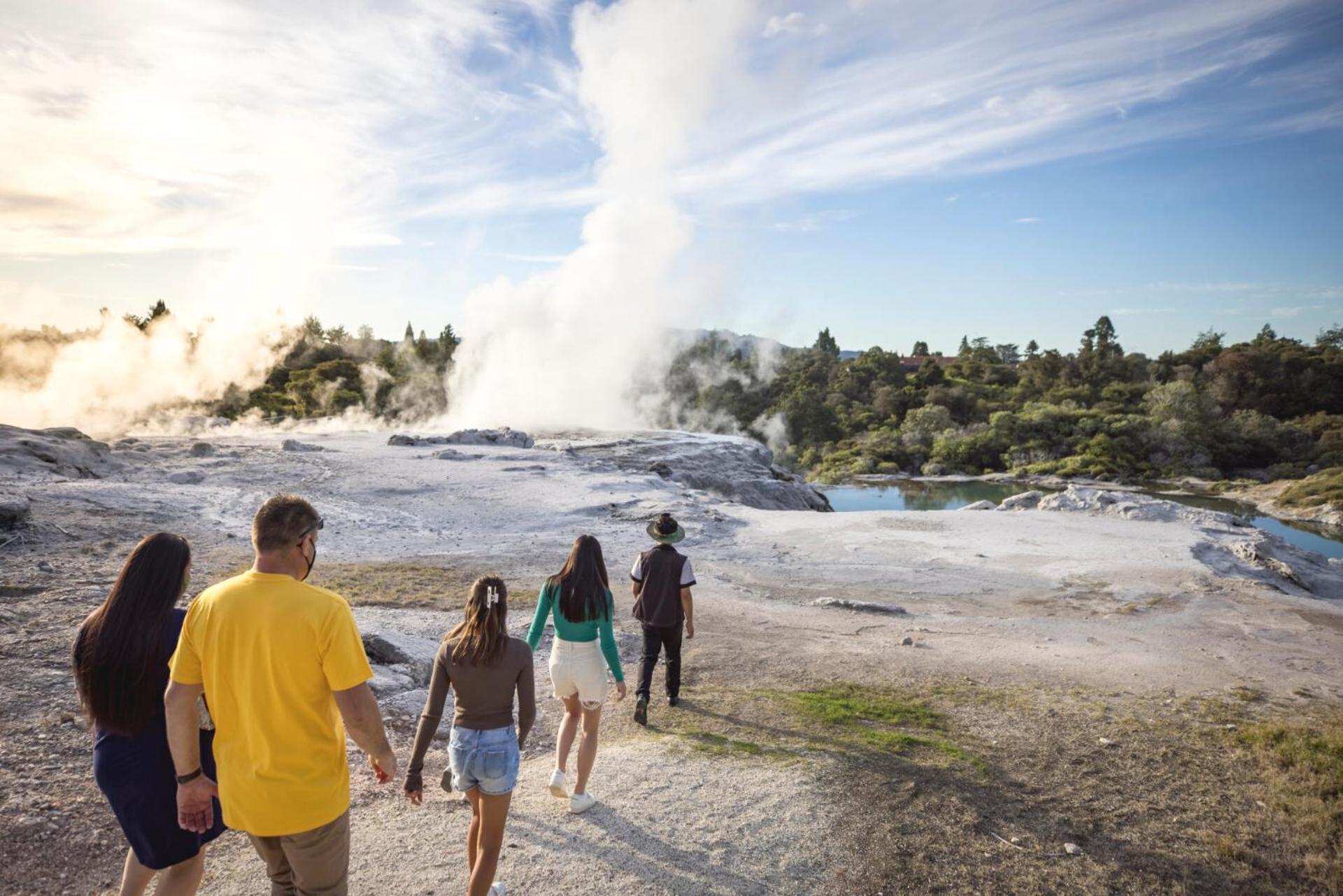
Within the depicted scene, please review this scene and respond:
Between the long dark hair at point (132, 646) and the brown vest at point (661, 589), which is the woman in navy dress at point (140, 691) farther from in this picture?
the brown vest at point (661, 589)

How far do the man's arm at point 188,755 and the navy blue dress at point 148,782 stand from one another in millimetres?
101

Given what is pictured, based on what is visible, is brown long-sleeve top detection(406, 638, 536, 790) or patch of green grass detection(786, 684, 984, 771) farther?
patch of green grass detection(786, 684, 984, 771)

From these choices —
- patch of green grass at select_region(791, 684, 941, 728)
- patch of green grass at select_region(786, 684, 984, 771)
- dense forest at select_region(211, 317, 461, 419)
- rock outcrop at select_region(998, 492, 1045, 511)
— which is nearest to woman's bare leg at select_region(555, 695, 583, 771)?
patch of green grass at select_region(786, 684, 984, 771)

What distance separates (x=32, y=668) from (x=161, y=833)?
528cm

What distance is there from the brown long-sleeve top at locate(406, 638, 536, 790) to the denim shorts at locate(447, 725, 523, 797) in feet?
0.15

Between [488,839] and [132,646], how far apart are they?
1876 millimetres

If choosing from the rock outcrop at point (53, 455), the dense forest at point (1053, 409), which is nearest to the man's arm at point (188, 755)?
the rock outcrop at point (53, 455)

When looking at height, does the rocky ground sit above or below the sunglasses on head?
below

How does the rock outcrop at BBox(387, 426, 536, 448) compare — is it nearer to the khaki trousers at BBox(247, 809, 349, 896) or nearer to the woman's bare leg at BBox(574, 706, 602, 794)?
the woman's bare leg at BBox(574, 706, 602, 794)

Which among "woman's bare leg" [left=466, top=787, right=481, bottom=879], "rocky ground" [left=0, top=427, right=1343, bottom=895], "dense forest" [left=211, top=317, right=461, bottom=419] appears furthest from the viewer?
"dense forest" [left=211, top=317, right=461, bottom=419]

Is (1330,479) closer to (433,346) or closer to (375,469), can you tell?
(375,469)

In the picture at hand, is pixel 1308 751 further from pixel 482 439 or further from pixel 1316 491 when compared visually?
pixel 1316 491

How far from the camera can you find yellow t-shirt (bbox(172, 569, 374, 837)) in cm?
280

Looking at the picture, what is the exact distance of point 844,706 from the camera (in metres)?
7.36
